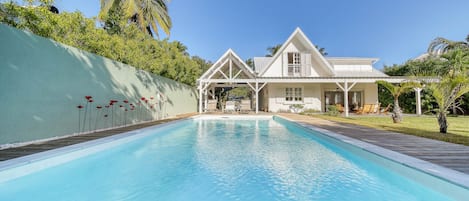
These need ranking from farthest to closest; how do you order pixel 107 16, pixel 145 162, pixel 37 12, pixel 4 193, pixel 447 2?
pixel 447 2, pixel 107 16, pixel 37 12, pixel 145 162, pixel 4 193

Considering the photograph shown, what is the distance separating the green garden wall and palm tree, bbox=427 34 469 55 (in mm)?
22167

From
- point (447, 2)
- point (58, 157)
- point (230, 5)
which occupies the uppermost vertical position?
point (230, 5)

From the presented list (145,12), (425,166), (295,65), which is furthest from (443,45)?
(145,12)

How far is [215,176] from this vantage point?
371cm

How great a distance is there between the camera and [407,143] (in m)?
4.73

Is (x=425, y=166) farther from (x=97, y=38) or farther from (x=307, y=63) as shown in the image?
(x=307, y=63)

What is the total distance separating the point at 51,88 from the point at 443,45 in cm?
2452

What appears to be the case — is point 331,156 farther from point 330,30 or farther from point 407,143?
point 330,30

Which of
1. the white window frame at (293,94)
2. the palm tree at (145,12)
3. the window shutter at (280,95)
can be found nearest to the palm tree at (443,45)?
the white window frame at (293,94)

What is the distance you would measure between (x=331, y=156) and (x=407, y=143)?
159 cm

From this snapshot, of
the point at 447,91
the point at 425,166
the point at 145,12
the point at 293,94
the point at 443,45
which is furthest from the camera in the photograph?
the point at 293,94

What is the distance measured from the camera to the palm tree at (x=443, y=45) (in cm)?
1683

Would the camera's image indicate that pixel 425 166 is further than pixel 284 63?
No

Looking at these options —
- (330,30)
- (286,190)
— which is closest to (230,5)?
(330,30)
